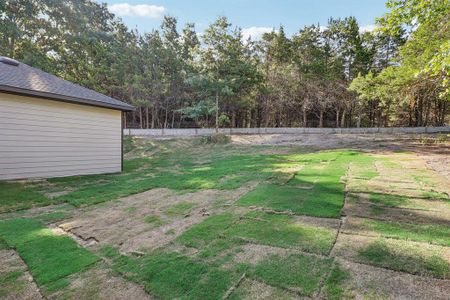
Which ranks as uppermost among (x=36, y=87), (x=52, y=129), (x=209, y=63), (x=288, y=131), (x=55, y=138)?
(x=209, y=63)

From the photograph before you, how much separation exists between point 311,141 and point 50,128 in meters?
13.6

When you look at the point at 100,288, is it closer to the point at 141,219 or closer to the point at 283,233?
the point at 141,219

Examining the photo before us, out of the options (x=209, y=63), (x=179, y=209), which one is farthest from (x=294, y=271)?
(x=209, y=63)

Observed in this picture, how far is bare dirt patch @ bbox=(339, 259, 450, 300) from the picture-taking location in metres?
1.79

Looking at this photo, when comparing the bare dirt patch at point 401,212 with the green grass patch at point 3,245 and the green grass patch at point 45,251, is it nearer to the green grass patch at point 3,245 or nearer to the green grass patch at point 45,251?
the green grass patch at point 45,251

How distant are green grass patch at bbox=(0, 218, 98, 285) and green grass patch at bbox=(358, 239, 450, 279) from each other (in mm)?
2691

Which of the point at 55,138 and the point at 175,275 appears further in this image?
the point at 55,138

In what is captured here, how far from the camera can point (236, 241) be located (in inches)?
109

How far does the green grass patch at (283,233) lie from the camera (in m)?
2.60

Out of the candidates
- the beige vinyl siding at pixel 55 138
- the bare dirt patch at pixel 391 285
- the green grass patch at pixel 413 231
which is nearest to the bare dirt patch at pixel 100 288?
the bare dirt patch at pixel 391 285

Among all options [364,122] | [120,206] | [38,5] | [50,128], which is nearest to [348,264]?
[120,206]

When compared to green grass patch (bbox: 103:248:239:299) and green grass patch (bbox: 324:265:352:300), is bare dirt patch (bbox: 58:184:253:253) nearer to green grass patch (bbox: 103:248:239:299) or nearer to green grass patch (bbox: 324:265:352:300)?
green grass patch (bbox: 103:248:239:299)

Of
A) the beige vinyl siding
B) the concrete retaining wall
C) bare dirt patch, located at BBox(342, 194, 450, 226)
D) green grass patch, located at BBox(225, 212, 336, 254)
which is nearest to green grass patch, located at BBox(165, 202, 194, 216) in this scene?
green grass patch, located at BBox(225, 212, 336, 254)

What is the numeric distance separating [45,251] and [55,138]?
512 centimetres
